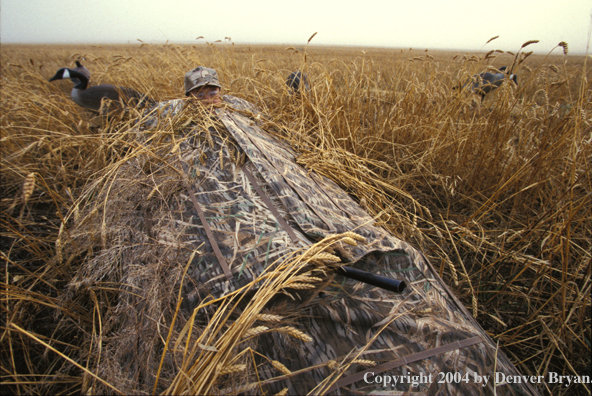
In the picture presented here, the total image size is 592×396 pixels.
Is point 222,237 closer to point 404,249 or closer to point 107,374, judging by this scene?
point 107,374

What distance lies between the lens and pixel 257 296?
2.33 feet

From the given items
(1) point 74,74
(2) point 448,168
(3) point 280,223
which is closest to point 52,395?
(3) point 280,223

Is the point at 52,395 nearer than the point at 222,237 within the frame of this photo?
Yes

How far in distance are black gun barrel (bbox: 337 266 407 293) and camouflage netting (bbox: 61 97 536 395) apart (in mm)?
44

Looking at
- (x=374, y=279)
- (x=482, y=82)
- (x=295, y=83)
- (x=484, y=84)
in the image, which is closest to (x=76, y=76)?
(x=295, y=83)

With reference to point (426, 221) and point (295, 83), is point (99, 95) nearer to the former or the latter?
point (295, 83)

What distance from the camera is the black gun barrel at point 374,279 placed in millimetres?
731

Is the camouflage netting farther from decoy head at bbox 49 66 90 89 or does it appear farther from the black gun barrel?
decoy head at bbox 49 66 90 89

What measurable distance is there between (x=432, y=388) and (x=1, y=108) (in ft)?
12.7

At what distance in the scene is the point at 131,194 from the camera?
1.44 meters

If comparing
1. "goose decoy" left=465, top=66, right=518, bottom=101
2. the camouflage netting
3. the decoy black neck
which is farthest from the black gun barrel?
the decoy black neck

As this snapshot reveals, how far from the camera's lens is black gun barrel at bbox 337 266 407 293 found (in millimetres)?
731

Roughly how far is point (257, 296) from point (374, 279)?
37cm

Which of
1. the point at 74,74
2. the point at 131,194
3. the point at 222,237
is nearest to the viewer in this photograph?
the point at 222,237
